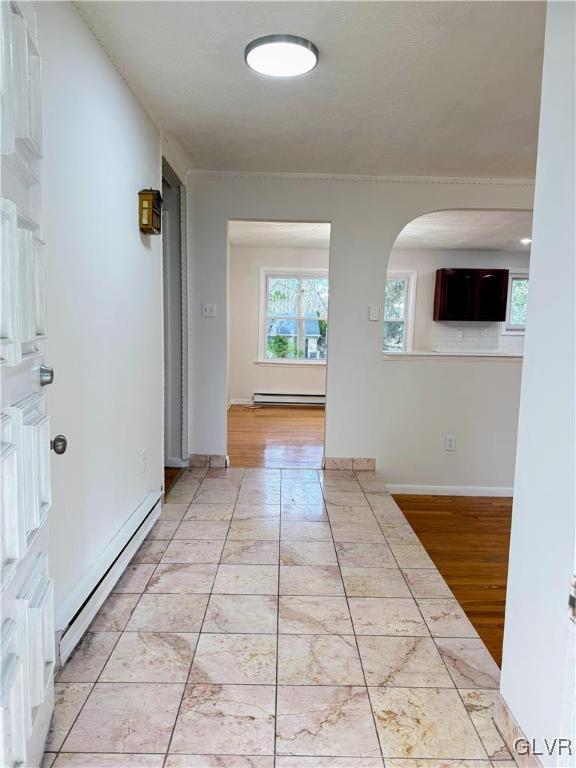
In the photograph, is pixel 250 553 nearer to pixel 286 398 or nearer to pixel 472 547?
pixel 472 547

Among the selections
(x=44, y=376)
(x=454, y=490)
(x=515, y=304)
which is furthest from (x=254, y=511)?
(x=515, y=304)

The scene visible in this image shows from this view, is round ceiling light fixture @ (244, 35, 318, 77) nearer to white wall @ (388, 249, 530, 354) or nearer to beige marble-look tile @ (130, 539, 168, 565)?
beige marble-look tile @ (130, 539, 168, 565)

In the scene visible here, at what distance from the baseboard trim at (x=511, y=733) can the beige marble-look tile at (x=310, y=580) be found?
77cm

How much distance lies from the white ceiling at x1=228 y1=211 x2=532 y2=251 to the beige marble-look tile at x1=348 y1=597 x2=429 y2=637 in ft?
12.1

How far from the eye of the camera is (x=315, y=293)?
23.2 ft

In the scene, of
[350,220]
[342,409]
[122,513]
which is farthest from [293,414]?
[122,513]

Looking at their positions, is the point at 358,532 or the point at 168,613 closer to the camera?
the point at 168,613

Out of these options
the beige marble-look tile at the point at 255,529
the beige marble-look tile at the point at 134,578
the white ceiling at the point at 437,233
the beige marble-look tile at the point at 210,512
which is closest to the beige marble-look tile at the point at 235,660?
the beige marble-look tile at the point at 134,578

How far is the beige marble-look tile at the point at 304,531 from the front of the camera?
2.57 meters

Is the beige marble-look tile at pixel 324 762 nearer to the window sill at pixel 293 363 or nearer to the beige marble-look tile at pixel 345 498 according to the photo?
the beige marble-look tile at pixel 345 498

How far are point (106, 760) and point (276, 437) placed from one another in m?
3.89

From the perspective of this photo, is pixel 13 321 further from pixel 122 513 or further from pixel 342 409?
pixel 342 409

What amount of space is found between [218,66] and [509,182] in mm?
2447

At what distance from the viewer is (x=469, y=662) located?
164cm
